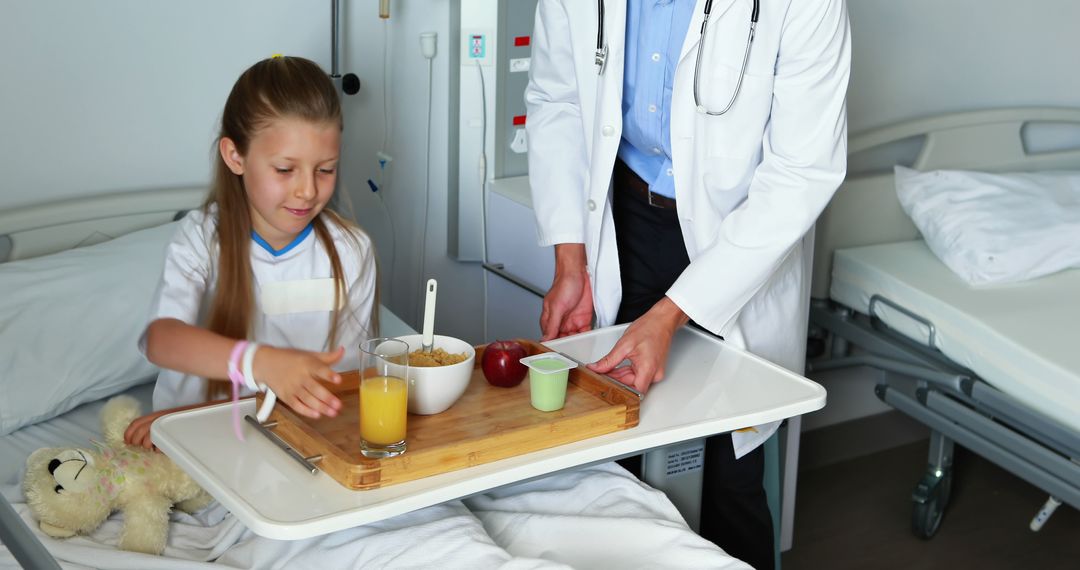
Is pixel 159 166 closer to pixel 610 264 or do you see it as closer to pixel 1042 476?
pixel 610 264

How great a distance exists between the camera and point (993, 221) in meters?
2.87

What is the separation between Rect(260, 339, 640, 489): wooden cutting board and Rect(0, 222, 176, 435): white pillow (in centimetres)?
83

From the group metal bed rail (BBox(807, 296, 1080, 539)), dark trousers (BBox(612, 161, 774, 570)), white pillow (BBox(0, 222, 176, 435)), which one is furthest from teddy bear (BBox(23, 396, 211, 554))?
metal bed rail (BBox(807, 296, 1080, 539))

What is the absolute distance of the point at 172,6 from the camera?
251cm

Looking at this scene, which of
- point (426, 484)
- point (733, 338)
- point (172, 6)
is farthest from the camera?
point (172, 6)

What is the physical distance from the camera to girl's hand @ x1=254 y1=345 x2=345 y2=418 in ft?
4.62

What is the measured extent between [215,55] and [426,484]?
1593 mm

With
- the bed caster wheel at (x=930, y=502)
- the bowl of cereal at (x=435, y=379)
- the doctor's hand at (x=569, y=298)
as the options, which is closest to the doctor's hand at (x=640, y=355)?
the bowl of cereal at (x=435, y=379)

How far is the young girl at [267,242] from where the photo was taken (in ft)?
6.05

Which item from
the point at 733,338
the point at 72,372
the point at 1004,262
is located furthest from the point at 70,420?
the point at 1004,262

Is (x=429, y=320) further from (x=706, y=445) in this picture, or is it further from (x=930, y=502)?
(x=930, y=502)

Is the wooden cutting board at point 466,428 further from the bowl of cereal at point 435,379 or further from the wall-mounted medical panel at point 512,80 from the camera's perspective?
the wall-mounted medical panel at point 512,80

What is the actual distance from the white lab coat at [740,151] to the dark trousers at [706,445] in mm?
65

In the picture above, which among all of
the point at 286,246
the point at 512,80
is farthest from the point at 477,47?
the point at 286,246
